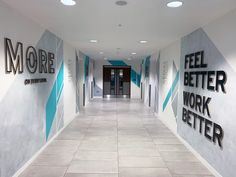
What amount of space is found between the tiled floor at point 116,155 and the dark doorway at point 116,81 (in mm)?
8694

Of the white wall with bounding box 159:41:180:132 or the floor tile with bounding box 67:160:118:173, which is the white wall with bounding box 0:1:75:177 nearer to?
the floor tile with bounding box 67:160:118:173

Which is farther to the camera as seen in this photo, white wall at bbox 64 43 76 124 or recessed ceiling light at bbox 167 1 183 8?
white wall at bbox 64 43 76 124

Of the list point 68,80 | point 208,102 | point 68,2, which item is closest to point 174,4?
point 68,2

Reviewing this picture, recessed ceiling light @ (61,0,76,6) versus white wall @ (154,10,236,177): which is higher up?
recessed ceiling light @ (61,0,76,6)

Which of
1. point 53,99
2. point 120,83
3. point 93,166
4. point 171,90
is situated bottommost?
point 93,166

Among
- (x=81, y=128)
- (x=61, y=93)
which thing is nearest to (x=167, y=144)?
(x=81, y=128)

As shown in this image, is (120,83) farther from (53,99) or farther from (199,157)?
(199,157)

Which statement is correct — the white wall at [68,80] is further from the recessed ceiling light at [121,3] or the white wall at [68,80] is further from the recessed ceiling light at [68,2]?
the recessed ceiling light at [121,3]

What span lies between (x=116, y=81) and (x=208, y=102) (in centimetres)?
1146

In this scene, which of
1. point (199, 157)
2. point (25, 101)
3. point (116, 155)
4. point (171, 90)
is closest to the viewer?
point (25, 101)

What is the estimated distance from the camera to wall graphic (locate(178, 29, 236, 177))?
9.53ft

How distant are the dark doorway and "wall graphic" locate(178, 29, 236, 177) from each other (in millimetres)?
9924

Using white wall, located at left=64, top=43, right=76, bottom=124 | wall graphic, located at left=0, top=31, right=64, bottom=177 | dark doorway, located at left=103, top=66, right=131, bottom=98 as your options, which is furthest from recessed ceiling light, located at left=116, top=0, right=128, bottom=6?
dark doorway, located at left=103, top=66, right=131, bottom=98

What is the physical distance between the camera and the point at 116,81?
14.8m
